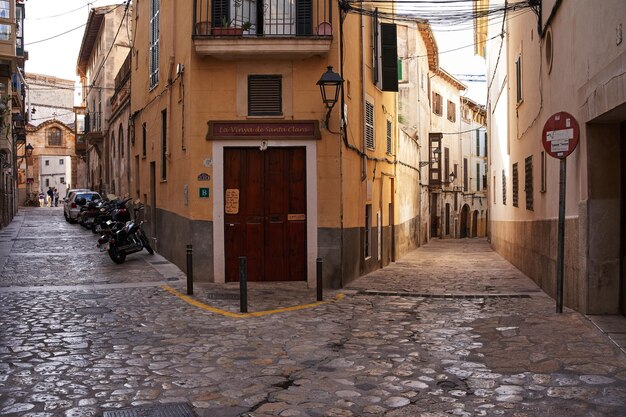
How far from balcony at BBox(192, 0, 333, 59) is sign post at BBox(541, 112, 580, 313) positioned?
4.94 m

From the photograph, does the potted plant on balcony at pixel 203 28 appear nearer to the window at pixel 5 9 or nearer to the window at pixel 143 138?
the window at pixel 143 138

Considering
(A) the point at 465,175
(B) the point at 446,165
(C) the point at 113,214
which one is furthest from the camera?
(A) the point at 465,175

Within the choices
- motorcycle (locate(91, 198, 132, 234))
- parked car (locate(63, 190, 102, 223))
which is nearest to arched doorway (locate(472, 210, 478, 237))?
parked car (locate(63, 190, 102, 223))

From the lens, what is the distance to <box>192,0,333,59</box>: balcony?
12492 millimetres

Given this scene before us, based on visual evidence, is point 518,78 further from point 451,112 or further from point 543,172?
point 451,112

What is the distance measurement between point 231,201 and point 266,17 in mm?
3747

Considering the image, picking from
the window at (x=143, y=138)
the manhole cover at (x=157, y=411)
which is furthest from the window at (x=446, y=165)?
the manhole cover at (x=157, y=411)

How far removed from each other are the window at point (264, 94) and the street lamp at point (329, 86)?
3.34ft

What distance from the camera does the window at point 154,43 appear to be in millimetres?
17098

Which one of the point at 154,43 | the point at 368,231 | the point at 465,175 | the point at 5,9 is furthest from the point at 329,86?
the point at 465,175

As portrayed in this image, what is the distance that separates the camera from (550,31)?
1149 centimetres

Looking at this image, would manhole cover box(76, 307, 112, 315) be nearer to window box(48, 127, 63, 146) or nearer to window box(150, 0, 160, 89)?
window box(150, 0, 160, 89)

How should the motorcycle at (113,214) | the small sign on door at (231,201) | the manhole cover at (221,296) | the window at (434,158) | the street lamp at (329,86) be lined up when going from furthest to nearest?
the window at (434,158), the motorcycle at (113,214), the small sign on door at (231,201), the street lamp at (329,86), the manhole cover at (221,296)

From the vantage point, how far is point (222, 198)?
12906 mm
